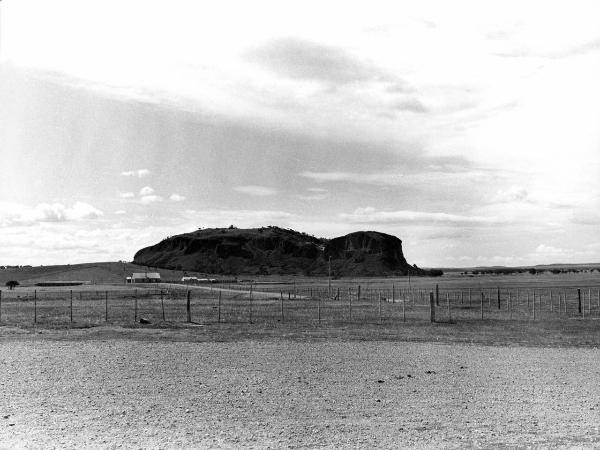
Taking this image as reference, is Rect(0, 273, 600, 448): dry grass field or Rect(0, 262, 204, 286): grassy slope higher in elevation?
Rect(0, 262, 204, 286): grassy slope

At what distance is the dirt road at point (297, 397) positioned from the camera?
396 inches

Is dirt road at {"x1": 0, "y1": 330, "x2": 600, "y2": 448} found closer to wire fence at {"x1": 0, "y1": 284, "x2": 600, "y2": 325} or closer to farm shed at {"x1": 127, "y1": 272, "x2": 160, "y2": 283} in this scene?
wire fence at {"x1": 0, "y1": 284, "x2": 600, "y2": 325}

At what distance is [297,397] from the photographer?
43.4 ft

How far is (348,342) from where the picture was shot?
23.9 meters

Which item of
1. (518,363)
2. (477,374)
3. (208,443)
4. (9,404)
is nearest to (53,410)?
(9,404)

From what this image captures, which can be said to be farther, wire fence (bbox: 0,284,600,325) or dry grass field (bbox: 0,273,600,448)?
wire fence (bbox: 0,284,600,325)

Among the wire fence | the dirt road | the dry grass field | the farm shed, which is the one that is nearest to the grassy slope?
the farm shed

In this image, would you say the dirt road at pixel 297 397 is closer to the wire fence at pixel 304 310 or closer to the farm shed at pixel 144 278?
the wire fence at pixel 304 310

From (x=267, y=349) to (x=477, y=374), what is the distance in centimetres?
736

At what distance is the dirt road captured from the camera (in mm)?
10062

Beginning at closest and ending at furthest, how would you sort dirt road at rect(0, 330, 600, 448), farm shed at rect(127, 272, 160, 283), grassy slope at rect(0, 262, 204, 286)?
1. dirt road at rect(0, 330, 600, 448)
2. farm shed at rect(127, 272, 160, 283)
3. grassy slope at rect(0, 262, 204, 286)

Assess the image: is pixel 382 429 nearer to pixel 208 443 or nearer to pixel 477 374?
pixel 208 443

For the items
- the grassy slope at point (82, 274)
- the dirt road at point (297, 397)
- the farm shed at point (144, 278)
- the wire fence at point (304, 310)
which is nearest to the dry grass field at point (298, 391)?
the dirt road at point (297, 397)

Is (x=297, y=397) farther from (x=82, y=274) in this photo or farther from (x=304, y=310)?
(x=82, y=274)
